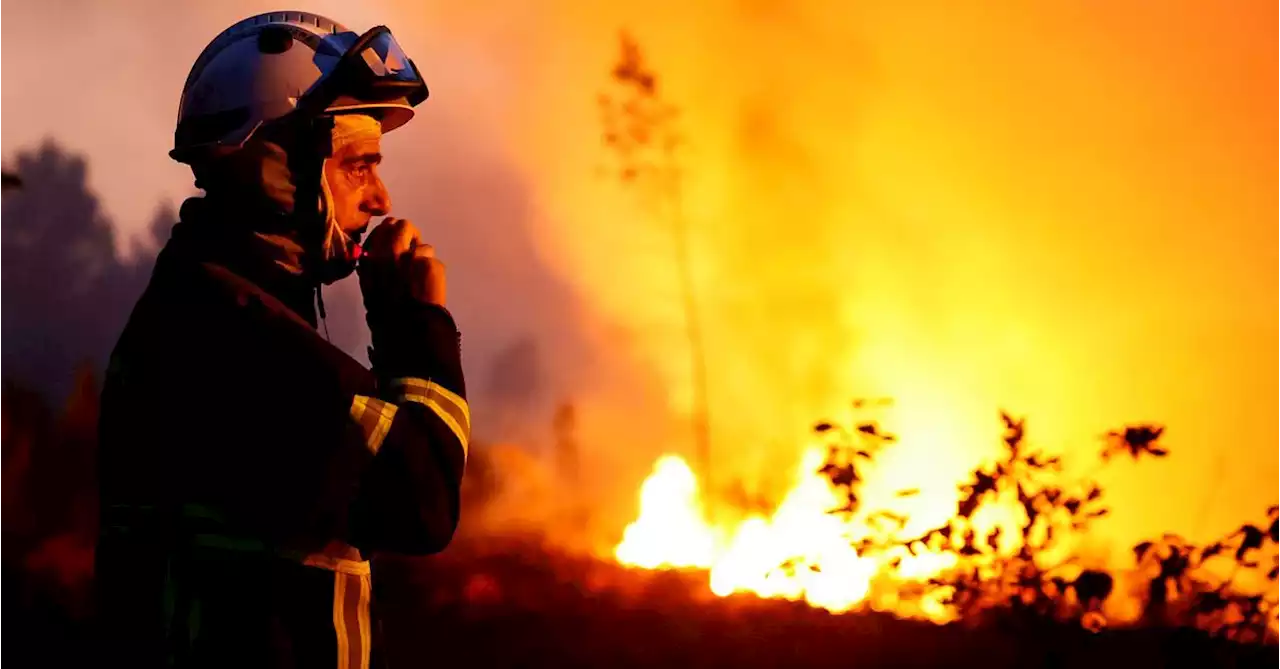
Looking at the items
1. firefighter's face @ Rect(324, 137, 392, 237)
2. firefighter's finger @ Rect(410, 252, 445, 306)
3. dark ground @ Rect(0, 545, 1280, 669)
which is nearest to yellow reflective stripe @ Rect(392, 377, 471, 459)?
firefighter's finger @ Rect(410, 252, 445, 306)

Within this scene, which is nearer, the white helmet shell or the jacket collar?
the jacket collar

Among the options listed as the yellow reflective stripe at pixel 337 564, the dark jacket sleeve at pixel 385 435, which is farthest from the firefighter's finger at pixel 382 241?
the yellow reflective stripe at pixel 337 564

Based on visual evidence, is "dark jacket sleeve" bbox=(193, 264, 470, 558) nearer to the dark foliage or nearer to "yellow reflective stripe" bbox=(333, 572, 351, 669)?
"yellow reflective stripe" bbox=(333, 572, 351, 669)

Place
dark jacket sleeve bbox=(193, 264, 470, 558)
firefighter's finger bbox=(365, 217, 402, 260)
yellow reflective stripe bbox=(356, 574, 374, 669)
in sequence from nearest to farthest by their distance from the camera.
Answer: dark jacket sleeve bbox=(193, 264, 470, 558)
yellow reflective stripe bbox=(356, 574, 374, 669)
firefighter's finger bbox=(365, 217, 402, 260)

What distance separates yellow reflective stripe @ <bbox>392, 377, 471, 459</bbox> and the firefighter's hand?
0.26 m

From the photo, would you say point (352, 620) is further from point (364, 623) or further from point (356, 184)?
point (356, 184)

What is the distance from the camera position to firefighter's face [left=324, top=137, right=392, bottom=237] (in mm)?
3551

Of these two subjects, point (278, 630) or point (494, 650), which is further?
point (494, 650)

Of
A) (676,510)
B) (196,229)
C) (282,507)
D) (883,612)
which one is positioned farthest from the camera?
(676,510)

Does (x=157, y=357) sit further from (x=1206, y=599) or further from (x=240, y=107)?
(x=1206, y=599)

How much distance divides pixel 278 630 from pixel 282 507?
0.97 feet

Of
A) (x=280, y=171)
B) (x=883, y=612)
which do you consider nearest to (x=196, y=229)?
(x=280, y=171)

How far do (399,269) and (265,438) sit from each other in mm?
566

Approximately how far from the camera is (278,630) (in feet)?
9.78
